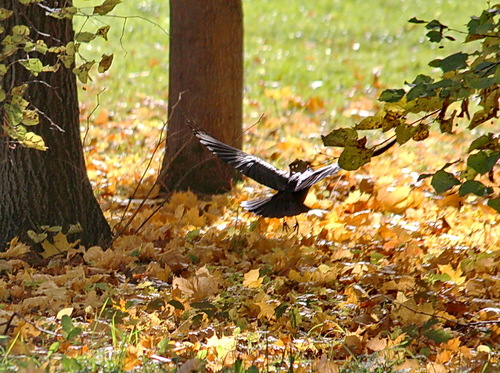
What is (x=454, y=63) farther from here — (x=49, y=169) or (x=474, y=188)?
(x=49, y=169)

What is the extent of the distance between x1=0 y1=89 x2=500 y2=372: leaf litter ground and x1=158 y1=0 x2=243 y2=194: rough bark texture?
23 centimetres

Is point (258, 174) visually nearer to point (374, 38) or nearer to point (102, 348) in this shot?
point (102, 348)

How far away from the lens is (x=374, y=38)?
12203mm

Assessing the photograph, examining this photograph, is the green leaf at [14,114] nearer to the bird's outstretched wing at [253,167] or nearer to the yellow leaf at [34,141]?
the yellow leaf at [34,141]

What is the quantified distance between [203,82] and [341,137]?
9.66 ft

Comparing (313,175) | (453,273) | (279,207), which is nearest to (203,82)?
(279,207)

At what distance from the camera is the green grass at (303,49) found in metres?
9.45

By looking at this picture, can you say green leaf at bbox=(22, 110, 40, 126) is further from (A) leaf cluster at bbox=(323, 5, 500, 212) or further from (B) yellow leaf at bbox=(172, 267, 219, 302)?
(A) leaf cluster at bbox=(323, 5, 500, 212)

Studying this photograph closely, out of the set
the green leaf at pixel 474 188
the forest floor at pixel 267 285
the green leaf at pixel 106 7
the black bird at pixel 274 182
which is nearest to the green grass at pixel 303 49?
the forest floor at pixel 267 285

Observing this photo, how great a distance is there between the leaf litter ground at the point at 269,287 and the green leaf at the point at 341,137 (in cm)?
75

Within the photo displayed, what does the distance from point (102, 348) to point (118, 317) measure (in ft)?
1.11

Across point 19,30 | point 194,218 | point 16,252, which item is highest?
point 19,30

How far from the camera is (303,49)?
11578 mm

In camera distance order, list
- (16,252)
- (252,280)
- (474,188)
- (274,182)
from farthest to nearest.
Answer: (16,252) → (274,182) → (252,280) → (474,188)
